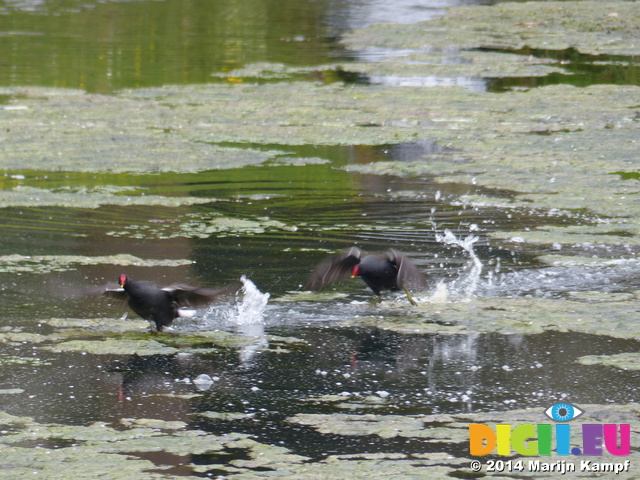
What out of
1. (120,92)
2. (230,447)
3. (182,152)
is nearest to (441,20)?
(120,92)

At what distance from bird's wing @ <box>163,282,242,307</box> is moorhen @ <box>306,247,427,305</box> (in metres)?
0.81

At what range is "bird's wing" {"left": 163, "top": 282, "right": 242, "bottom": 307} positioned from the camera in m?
6.36

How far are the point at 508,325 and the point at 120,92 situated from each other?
364 inches

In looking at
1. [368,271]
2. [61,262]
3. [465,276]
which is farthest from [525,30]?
[368,271]

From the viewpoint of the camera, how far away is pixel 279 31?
21.0 metres

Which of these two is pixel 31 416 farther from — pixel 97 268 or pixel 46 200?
pixel 46 200

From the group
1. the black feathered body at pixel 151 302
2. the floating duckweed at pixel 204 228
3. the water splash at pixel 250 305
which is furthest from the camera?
the floating duckweed at pixel 204 228

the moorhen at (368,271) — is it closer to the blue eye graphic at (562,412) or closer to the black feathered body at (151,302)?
the black feathered body at (151,302)

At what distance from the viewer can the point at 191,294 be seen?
6.43m

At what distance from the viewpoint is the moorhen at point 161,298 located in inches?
250

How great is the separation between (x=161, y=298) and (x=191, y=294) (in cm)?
18

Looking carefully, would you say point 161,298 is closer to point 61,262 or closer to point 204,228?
point 61,262

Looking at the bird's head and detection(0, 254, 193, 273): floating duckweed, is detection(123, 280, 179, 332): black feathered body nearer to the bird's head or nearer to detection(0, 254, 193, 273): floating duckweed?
the bird's head

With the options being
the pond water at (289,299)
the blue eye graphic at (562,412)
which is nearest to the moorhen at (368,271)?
the pond water at (289,299)
